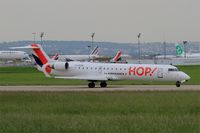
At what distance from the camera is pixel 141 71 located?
47.0 metres

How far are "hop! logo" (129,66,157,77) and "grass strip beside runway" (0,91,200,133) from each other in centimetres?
1711

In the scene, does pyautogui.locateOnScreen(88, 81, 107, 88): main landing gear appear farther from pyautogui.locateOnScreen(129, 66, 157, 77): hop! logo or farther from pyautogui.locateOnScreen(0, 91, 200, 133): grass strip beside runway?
pyautogui.locateOnScreen(0, 91, 200, 133): grass strip beside runway

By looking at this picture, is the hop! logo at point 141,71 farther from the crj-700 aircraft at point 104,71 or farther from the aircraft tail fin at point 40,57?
the aircraft tail fin at point 40,57

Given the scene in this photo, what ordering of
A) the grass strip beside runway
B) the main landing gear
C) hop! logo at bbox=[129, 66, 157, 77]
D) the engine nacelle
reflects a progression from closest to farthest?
the grass strip beside runway → hop! logo at bbox=[129, 66, 157, 77] → the main landing gear → the engine nacelle

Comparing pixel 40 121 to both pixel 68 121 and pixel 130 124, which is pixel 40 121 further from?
pixel 130 124

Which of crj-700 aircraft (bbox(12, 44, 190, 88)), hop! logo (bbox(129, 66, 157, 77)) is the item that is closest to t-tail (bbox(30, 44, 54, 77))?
crj-700 aircraft (bbox(12, 44, 190, 88))

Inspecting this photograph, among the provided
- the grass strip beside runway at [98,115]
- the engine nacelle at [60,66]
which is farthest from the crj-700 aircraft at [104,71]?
the grass strip beside runway at [98,115]

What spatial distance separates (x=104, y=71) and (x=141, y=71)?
3696mm

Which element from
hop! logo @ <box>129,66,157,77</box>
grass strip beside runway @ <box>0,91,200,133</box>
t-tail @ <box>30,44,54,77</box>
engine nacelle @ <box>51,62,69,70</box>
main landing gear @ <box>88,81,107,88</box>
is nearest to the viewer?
grass strip beside runway @ <box>0,91,200,133</box>

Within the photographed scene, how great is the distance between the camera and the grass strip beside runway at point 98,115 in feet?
53.3

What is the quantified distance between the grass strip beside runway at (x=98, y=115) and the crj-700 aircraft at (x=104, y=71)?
1726 centimetres

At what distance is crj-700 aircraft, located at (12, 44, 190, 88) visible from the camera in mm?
46844

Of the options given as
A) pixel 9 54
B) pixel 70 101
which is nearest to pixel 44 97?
pixel 70 101

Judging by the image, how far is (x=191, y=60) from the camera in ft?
556
